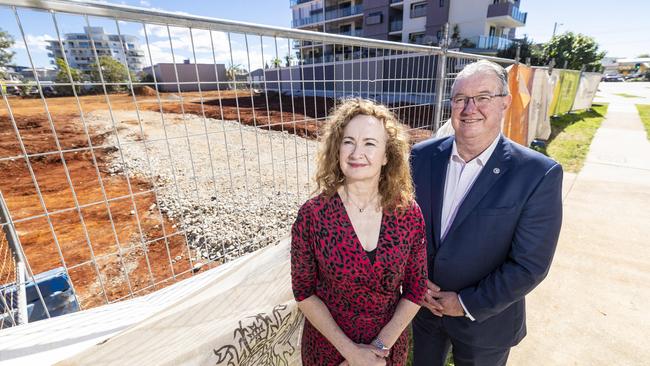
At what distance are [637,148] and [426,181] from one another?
Result: 10130 millimetres

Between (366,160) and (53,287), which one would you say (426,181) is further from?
(53,287)

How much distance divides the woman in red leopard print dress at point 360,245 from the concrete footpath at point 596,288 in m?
1.53

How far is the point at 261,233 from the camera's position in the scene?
3684 mm

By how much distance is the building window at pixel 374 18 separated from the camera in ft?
96.0

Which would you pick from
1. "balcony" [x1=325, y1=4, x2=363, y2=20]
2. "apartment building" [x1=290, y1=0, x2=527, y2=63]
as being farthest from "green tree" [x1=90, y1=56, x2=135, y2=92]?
"balcony" [x1=325, y1=4, x2=363, y2=20]

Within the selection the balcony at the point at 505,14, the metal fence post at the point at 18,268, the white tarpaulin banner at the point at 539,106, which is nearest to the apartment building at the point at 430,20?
the balcony at the point at 505,14

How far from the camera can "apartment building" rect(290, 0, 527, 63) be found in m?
23.4

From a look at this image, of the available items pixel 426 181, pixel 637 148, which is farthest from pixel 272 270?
pixel 637 148

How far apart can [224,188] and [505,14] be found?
87.3ft

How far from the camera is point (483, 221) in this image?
1482 mm

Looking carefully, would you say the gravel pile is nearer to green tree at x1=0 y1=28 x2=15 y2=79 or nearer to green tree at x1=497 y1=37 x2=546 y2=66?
green tree at x1=0 y1=28 x2=15 y2=79

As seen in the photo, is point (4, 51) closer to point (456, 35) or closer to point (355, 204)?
point (355, 204)

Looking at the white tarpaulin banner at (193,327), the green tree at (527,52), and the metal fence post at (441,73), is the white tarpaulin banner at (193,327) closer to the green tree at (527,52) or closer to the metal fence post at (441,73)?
the metal fence post at (441,73)

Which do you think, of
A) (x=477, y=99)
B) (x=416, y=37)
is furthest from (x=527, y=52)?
(x=477, y=99)
